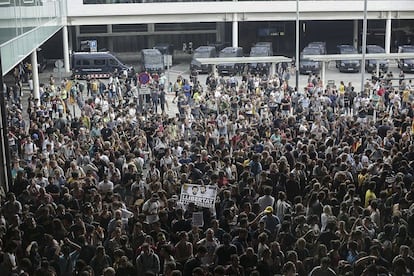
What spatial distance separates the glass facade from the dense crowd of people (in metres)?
2.41

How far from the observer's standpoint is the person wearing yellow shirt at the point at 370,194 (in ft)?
41.1

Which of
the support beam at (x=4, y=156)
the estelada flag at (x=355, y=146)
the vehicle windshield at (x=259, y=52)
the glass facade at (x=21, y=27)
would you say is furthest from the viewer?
the vehicle windshield at (x=259, y=52)

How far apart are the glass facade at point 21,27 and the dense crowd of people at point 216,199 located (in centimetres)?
241

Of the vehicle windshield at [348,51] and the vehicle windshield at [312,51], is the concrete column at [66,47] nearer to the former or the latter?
the vehicle windshield at [312,51]

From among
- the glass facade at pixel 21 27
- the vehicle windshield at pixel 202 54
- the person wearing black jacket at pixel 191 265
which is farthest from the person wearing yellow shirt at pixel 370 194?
the vehicle windshield at pixel 202 54

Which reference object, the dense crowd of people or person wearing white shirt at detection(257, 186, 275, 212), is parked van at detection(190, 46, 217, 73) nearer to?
the dense crowd of people

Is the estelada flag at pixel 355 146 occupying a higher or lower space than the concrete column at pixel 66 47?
lower

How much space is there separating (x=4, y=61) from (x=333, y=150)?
9519 millimetres

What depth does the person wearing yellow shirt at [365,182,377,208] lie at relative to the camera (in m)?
12.5

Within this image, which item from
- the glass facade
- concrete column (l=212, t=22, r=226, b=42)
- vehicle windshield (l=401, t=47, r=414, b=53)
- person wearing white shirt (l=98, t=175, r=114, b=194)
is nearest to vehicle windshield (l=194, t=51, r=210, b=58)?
concrete column (l=212, t=22, r=226, b=42)

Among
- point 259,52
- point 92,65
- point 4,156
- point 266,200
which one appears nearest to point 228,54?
point 259,52

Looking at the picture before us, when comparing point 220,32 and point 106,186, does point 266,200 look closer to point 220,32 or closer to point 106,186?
point 106,186

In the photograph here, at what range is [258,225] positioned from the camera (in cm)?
1098

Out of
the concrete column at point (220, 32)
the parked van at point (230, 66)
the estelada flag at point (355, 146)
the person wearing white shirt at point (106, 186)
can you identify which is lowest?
the person wearing white shirt at point (106, 186)
